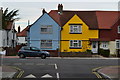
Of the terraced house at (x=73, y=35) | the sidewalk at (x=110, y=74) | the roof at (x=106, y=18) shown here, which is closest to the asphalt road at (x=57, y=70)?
the sidewalk at (x=110, y=74)

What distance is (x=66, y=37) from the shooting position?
46062 mm

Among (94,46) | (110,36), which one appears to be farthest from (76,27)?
(110,36)

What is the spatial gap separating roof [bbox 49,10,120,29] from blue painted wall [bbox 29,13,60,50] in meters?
1.66

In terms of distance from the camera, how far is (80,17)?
4791cm

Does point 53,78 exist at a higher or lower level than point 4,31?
lower

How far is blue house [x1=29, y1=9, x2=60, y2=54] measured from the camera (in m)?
45.6

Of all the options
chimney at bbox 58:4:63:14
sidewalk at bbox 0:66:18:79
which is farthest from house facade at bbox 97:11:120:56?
sidewalk at bbox 0:66:18:79

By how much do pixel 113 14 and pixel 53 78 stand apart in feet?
117

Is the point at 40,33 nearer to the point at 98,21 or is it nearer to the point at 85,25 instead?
the point at 85,25

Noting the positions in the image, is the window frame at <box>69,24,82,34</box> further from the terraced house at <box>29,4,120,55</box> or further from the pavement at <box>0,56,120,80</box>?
the pavement at <box>0,56,120,80</box>

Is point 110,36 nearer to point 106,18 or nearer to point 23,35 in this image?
point 106,18

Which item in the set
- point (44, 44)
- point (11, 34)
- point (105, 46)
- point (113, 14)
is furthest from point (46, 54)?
→ point (11, 34)

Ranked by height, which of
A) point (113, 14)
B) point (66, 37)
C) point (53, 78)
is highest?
point (113, 14)

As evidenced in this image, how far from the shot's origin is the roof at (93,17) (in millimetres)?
47325
